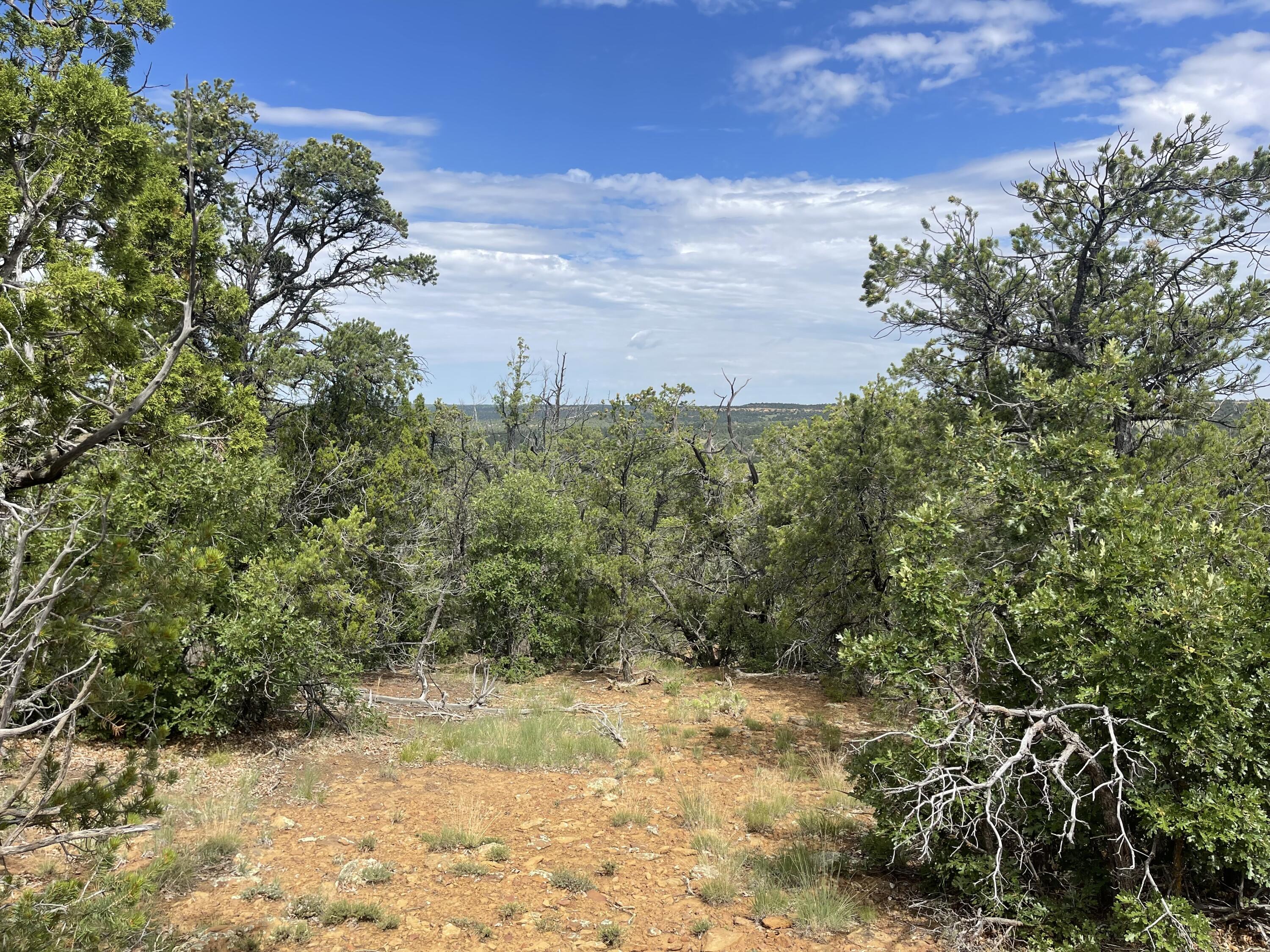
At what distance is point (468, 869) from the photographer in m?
5.95

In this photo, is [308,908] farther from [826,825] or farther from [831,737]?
[831,737]

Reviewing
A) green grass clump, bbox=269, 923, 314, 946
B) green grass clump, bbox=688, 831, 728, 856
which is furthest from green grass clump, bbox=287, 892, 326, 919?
green grass clump, bbox=688, 831, 728, 856

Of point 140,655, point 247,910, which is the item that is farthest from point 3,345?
point 247,910

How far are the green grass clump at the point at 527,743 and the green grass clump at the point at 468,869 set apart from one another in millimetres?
2850

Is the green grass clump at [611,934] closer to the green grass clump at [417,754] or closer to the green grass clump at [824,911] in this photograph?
the green grass clump at [824,911]

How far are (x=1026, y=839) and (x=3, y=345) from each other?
22.0 ft

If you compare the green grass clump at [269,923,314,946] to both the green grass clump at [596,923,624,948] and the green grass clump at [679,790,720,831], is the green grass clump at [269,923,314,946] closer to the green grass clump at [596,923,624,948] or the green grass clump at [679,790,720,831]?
the green grass clump at [596,923,624,948]

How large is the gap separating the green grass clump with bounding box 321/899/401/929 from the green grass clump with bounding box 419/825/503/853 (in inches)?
46.6

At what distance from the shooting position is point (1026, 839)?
4891 millimetres

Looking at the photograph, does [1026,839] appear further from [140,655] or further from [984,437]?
[140,655]

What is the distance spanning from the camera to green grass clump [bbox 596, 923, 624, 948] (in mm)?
4953

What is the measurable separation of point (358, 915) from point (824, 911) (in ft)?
10.9

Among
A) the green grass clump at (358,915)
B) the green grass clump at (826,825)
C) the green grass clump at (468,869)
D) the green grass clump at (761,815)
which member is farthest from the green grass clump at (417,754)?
the green grass clump at (826,825)

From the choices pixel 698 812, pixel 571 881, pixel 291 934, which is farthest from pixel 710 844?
pixel 291 934
